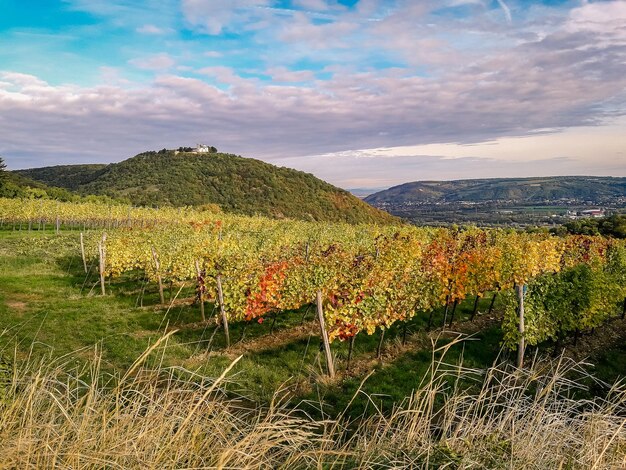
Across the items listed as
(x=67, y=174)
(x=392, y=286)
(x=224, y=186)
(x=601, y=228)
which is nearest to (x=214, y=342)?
(x=392, y=286)

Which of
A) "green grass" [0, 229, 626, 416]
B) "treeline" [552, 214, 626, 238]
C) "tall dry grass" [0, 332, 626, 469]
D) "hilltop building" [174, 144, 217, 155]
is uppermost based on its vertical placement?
"hilltop building" [174, 144, 217, 155]

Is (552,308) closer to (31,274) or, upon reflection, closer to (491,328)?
(491,328)

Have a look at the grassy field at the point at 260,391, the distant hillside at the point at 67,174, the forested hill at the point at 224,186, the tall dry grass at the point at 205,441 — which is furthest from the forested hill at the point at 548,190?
the tall dry grass at the point at 205,441

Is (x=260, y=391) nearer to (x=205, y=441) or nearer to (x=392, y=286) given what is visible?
(x=392, y=286)

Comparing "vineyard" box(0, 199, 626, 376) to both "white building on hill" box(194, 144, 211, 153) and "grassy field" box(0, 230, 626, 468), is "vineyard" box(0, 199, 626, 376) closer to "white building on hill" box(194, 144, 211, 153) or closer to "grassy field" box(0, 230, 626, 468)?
"grassy field" box(0, 230, 626, 468)

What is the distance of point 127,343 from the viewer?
39.5 ft

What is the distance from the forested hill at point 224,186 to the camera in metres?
83.6

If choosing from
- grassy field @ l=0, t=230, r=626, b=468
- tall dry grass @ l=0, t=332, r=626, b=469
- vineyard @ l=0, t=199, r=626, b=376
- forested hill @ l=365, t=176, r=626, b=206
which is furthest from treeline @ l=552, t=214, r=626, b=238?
forested hill @ l=365, t=176, r=626, b=206

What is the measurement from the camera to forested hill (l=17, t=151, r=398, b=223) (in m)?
83.6

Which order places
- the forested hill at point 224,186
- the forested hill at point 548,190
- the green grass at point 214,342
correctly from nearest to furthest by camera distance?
the green grass at point 214,342
the forested hill at point 224,186
the forested hill at point 548,190

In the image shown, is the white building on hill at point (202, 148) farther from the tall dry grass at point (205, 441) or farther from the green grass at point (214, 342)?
the tall dry grass at point (205, 441)

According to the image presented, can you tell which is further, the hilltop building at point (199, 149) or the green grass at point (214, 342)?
the hilltop building at point (199, 149)

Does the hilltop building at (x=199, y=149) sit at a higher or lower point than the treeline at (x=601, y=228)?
higher

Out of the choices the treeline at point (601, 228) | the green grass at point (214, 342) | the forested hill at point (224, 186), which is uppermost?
the forested hill at point (224, 186)
